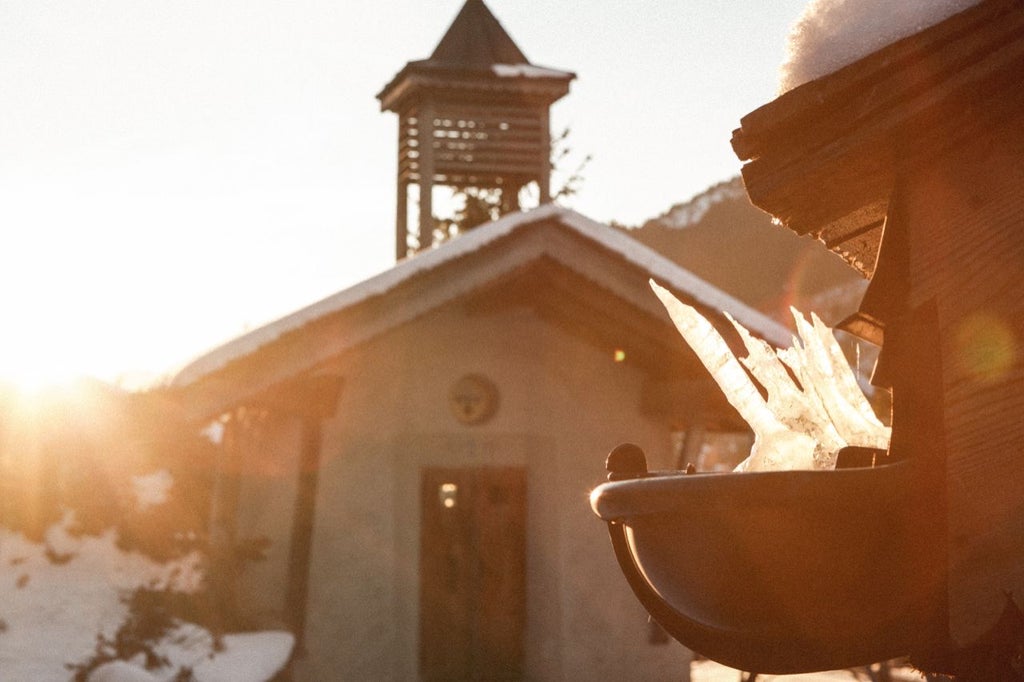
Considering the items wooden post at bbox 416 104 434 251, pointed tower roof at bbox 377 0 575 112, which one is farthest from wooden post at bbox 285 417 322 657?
pointed tower roof at bbox 377 0 575 112

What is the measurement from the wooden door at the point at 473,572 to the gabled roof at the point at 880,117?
24.6ft

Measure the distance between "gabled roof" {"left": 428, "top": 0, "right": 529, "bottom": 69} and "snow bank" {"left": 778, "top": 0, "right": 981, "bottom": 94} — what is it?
40.3 feet

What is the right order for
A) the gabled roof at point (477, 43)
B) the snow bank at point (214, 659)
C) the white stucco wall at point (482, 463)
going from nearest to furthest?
the snow bank at point (214, 659) → the white stucco wall at point (482, 463) → the gabled roof at point (477, 43)

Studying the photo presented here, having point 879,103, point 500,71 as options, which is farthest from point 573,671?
point 879,103

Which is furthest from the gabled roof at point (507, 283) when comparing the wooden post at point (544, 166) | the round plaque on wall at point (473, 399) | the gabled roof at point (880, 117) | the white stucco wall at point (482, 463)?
the gabled roof at point (880, 117)

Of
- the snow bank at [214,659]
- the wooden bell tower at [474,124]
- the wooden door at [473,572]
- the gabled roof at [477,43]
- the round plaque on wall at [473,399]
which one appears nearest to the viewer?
the snow bank at [214,659]

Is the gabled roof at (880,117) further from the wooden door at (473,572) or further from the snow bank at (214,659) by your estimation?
the wooden door at (473,572)

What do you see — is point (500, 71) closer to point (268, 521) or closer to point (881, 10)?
point (268, 521)

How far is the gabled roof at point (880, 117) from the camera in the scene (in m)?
1.40

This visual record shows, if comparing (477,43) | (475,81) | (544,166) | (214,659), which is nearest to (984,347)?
(214,659)

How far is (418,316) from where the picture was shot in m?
8.96

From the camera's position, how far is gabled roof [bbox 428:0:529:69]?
14336 mm

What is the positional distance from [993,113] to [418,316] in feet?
25.1

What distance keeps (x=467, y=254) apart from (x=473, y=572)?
2.61 metres
